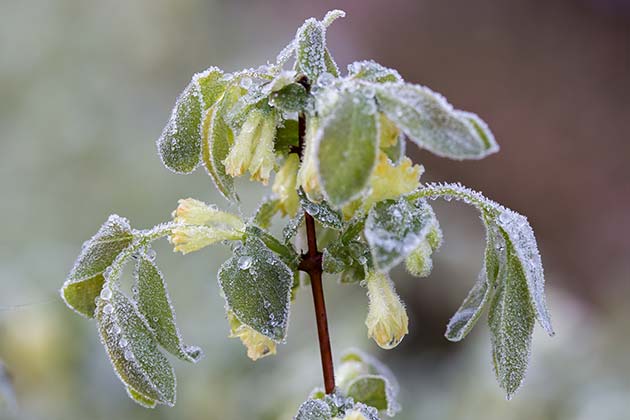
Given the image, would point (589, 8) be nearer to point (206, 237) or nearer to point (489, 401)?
point (489, 401)

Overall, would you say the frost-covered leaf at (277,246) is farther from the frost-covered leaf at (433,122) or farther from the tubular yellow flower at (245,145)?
the frost-covered leaf at (433,122)

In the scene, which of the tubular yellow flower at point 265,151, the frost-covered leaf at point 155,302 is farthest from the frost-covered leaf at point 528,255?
the frost-covered leaf at point 155,302

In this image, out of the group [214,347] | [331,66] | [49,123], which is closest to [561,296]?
[214,347]

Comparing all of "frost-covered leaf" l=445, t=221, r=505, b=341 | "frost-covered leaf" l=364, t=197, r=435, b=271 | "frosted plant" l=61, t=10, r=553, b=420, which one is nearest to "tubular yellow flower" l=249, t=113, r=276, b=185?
"frosted plant" l=61, t=10, r=553, b=420

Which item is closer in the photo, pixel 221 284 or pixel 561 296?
pixel 221 284

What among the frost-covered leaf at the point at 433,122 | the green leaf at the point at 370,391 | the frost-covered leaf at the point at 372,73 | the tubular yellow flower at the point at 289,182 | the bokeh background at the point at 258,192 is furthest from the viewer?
the bokeh background at the point at 258,192

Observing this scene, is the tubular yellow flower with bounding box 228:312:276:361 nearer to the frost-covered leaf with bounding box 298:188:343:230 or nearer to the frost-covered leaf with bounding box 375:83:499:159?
the frost-covered leaf with bounding box 298:188:343:230

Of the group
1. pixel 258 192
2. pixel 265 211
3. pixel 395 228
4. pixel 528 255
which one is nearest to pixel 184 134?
pixel 265 211
